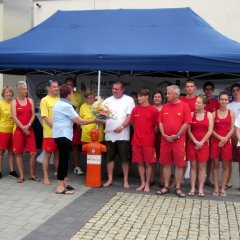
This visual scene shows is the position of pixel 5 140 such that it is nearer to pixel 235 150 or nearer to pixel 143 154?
pixel 143 154

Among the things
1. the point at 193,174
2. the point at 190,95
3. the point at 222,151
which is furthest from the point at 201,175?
the point at 190,95

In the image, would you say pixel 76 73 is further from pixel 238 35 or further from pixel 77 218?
pixel 77 218

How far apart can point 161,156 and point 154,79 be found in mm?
3525

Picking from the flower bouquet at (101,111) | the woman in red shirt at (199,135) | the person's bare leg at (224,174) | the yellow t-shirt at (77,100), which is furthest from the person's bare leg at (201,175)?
the yellow t-shirt at (77,100)

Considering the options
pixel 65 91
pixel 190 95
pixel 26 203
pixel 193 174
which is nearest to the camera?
pixel 26 203

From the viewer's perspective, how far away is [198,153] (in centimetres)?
609

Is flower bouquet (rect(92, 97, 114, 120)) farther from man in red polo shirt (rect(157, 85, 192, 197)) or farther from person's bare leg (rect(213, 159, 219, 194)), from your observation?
person's bare leg (rect(213, 159, 219, 194))

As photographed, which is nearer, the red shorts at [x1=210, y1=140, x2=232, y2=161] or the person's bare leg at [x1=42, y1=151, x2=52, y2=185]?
the red shorts at [x1=210, y1=140, x2=232, y2=161]

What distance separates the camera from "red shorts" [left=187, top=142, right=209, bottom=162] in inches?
Answer: 239

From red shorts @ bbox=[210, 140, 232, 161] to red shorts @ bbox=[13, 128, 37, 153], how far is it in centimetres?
297

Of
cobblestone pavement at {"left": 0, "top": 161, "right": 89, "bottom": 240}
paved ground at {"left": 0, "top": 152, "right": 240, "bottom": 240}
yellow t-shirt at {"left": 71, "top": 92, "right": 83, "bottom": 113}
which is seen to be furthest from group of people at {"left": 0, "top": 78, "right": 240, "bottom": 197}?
yellow t-shirt at {"left": 71, "top": 92, "right": 83, "bottom": 113}

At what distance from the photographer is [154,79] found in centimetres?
930

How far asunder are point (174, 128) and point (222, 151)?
893mm

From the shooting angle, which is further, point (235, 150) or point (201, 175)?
point (235, 150)
